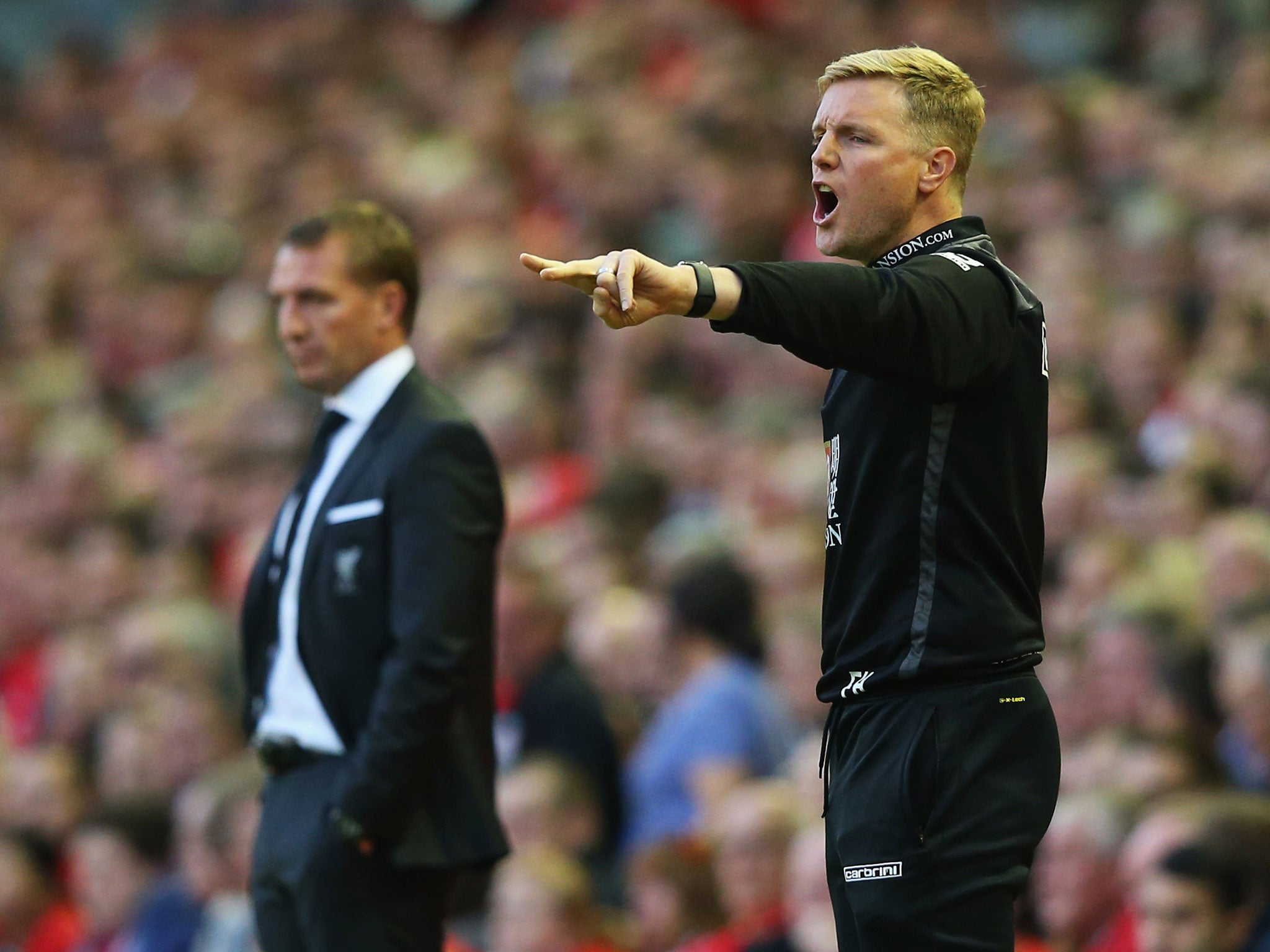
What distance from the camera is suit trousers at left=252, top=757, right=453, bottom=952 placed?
12.6 feet

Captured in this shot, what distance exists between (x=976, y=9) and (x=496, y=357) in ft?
9.97

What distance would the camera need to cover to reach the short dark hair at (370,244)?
4227mm

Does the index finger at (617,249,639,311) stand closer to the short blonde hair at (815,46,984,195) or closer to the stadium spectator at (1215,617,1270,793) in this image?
the short blonde hair at (815,46,984,195)

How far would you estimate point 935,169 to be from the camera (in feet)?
9.82

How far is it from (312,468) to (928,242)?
176cm

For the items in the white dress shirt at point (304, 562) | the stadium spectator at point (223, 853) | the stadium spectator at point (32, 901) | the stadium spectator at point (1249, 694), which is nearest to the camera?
the white dress shirt at point (304, 562)

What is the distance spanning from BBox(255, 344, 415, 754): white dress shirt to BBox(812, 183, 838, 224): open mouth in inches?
55.0

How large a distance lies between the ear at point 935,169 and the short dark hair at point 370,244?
155cm

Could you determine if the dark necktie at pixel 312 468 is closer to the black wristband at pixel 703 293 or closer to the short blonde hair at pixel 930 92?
the short blonde hair at pixel 930 92

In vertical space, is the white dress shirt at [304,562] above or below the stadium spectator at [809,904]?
above

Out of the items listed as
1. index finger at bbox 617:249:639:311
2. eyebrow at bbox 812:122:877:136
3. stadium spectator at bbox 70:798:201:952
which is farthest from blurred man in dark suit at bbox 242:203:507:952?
stadium spectator at bbox 70:798:201:952

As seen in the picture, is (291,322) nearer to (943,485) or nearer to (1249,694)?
(943,485)

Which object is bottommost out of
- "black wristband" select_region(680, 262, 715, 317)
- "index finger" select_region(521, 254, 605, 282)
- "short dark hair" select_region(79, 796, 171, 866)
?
"short dark hair" select_region(79, 796, 171, 866)

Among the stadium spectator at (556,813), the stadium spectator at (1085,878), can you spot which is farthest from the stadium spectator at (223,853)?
the stadium spectator at (1085,878)
